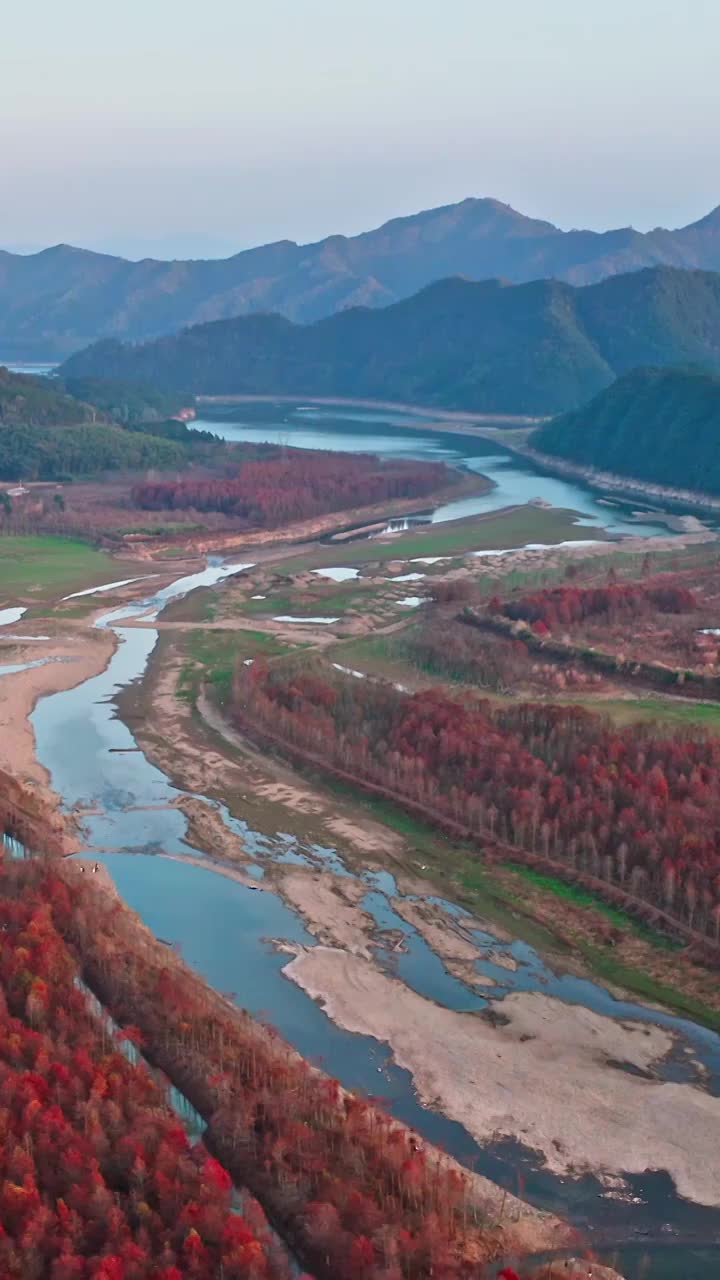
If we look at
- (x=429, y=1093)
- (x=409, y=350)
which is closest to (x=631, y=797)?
(x=429, y=1093)

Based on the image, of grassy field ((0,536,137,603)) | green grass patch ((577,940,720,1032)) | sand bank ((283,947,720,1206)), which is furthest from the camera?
grassy field ((0,536,137,603))

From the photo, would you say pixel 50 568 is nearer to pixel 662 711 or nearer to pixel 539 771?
pixel 662 711

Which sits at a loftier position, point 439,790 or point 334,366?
point 334,366

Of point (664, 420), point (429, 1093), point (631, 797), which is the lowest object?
point (429, 1093)

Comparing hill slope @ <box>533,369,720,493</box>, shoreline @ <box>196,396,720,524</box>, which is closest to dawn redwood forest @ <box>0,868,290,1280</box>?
shoreline @ <box>196,396,720,524</box>

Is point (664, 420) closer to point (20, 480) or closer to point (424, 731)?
point (20, 480)

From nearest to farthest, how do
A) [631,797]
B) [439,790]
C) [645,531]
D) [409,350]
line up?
[631,797] < [439,790] < [645,531] < [409,350]

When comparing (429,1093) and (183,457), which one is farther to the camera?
(183,457)

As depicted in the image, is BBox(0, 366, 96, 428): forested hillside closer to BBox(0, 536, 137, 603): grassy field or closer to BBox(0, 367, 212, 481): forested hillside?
BBox(0, 367, 212, 481): forested hillside
